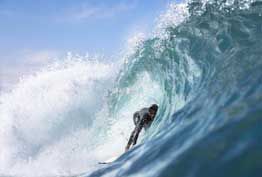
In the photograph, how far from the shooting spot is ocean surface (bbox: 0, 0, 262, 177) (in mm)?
4176

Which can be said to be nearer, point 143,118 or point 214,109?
point 214,109

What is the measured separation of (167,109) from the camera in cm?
1127

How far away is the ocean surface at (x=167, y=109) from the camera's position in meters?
4.18

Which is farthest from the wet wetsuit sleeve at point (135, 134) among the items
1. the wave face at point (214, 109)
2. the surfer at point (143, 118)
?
the wave face at point (214, 109)

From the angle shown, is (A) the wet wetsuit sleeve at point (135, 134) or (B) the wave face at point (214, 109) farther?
(A) the wet wetsuit sleeve at point (135, 134)

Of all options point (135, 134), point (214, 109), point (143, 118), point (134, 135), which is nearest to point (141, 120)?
point (143, 118)

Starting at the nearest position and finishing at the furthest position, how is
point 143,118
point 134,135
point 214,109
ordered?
point 214,109, point 134,135, point 143,118

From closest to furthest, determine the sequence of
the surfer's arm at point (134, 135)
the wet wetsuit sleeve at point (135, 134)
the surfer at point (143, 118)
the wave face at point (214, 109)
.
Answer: the wave face at point (214, 109) < the surfer's arm at point (134, 135) < the wet wetsuit sleeve at point (135, 134) < the surfer at point (143, 118)

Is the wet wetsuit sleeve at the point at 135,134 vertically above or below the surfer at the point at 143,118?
below

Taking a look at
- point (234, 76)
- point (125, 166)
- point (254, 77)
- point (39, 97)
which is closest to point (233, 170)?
point (125, 166)

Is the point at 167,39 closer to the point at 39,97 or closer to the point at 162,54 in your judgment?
the point at 162,54

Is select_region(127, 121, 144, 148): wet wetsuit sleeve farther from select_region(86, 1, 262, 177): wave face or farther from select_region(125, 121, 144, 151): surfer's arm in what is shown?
select_region(86, 1, 262, 177): wave face

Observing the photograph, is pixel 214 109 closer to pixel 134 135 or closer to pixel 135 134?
pixel 134 135

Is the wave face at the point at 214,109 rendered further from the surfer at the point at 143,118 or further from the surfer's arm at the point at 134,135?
the surfer's arm at the point at 134,135
